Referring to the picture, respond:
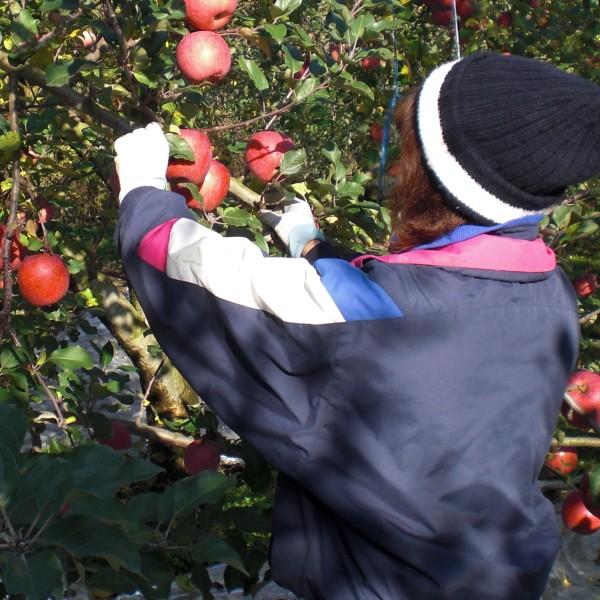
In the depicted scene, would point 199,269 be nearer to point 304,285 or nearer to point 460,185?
point 304,285

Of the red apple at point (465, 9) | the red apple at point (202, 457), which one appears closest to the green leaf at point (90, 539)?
the red apple at point (202, 457)

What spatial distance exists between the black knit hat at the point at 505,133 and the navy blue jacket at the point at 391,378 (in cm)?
6

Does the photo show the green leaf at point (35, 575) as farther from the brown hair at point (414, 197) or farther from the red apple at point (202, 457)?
the red apple at point (202, 457)

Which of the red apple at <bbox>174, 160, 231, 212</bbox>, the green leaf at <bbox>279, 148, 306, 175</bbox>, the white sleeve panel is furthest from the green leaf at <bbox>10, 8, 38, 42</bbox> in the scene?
the white sleeve panel

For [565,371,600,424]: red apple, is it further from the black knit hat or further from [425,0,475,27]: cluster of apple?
[425,0,475,27]: cluster of apple

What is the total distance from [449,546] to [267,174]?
88cm

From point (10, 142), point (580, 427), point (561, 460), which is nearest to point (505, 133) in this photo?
point (10, 142)

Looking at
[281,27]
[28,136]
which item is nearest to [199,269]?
[281,27]

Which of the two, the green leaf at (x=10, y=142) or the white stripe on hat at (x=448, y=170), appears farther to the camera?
the green leaf at (x=10, y=142)

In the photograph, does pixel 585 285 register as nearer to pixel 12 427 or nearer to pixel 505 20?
pixel 505 20

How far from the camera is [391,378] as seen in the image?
984 mm

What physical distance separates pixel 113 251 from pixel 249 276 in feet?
6.56

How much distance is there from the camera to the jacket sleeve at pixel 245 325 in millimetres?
996

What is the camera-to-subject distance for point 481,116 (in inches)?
39.5
